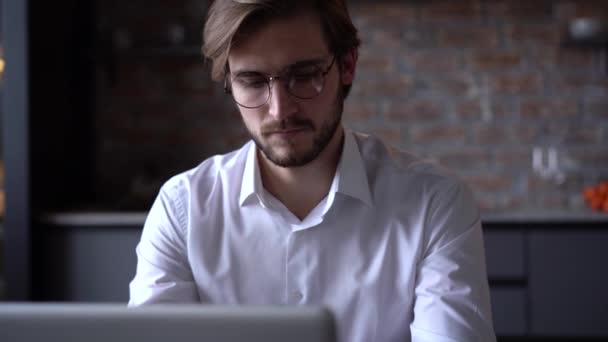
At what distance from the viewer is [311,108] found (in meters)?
1.21

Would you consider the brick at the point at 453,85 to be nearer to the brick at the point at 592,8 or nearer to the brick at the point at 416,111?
the brick at the point at 416,111

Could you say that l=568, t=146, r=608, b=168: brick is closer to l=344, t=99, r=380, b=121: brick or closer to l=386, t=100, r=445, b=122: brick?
l=386, t=100, r=445, b=122: brick

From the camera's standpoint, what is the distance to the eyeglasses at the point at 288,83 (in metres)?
1.19

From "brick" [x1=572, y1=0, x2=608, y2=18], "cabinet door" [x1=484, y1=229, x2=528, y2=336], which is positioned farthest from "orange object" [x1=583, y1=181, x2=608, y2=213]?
"brick" [x1=572, y1=0, x2=608, y2=18]

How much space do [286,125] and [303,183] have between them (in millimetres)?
189

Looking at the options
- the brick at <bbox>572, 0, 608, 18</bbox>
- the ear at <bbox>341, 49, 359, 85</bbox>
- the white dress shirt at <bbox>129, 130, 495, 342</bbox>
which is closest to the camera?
the white dress shirt at <bbox>129, 130, 495, 342</bbox>

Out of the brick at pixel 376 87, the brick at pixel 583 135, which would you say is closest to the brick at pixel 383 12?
the brick at pixel 376 87

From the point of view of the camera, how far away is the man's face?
46.5 inches

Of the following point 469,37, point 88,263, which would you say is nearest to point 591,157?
point 469,37

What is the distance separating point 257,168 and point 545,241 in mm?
1553

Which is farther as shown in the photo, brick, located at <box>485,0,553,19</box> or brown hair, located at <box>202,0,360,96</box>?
brick, located at <box>485,0,553,19</box>

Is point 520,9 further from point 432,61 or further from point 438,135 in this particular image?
point 438,135

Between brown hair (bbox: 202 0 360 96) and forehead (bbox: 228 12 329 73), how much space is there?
0.01m

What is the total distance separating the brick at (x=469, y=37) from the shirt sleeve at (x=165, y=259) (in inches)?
76.4
